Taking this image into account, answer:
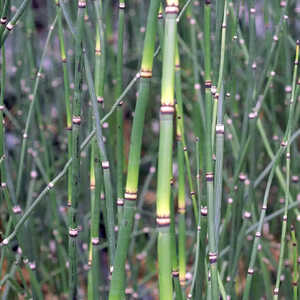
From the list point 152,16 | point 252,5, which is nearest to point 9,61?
point 252,5

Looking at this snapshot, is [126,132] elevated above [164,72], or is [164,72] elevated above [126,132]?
[164,72]

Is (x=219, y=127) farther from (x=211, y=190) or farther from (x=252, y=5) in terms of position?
(x=252, y=5)

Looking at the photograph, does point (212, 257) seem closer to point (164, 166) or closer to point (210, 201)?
point (210, 201)

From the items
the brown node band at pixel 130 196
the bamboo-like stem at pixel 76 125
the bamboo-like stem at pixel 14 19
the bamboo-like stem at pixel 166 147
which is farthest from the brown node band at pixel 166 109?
the bamboo-like stem at pixel 14 19

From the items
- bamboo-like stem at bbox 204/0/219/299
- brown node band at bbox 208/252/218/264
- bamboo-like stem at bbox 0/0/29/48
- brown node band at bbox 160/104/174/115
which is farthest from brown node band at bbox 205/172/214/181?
bamboo-like stem at bbox 0/0/29/48

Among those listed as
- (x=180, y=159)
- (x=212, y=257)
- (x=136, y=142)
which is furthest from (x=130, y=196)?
(x=180, y=159)

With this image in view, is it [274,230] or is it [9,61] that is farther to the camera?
[9,61]
